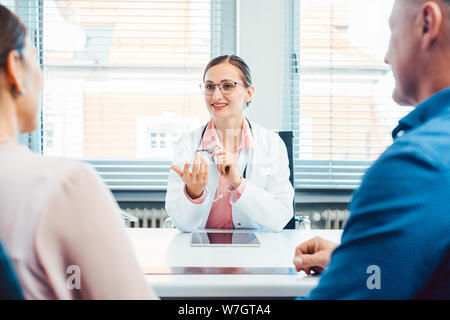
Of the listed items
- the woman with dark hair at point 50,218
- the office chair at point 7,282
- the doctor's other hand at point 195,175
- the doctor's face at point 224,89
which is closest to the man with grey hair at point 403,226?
the woman with dark hair at point 50,218

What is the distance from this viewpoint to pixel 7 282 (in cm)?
44

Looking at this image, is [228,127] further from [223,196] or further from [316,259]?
Result: [316,259]

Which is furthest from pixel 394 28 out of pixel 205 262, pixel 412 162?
pixel 205 262

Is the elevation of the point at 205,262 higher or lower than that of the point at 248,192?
lower

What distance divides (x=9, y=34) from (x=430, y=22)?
64 cm

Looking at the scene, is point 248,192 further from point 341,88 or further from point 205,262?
point 341,88

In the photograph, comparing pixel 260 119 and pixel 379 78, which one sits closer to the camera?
pixel 260 119

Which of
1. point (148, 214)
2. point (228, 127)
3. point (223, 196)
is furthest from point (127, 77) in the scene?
point (223, 196)

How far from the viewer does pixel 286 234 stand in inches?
61.7

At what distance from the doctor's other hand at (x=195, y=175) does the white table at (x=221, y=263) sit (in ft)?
0.59

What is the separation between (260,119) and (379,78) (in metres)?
0.94

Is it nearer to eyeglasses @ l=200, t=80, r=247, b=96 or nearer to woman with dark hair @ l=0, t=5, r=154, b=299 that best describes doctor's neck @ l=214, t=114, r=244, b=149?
eyeglasses @ l=200, t=80, r=247, b=96

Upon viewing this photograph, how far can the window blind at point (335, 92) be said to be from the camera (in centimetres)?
271
